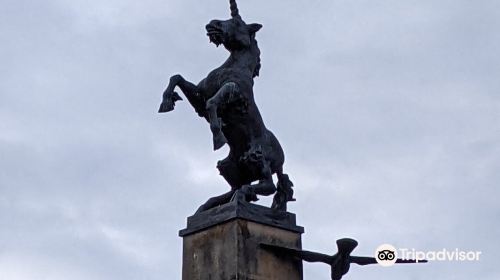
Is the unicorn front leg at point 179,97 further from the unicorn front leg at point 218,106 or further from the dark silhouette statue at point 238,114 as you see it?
the unicorn front leg at point 218,106

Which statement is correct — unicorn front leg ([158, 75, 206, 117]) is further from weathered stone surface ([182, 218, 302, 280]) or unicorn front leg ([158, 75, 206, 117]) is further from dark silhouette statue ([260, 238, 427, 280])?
dark silhouette statue ([260, 238, 427, 280])

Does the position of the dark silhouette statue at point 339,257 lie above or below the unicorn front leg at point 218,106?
below

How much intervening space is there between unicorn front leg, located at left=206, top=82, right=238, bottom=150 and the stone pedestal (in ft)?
2.79

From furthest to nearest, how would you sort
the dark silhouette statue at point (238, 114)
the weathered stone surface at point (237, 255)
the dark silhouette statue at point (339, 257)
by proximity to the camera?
the dark silhouette statue at point (238, 114) < the dark silhouette statue at point (339, 257) < the weathered stone surface at point (237, 255)

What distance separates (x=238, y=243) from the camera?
442 inches

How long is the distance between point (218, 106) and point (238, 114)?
1.30 feet

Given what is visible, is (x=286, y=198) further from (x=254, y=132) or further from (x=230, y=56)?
A: (x=230, y=56)

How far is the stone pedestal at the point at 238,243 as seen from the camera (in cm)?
1122

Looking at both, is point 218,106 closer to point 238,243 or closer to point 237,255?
point 238,243

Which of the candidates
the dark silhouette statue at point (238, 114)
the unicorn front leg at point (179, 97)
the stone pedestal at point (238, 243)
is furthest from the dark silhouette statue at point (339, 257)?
the unicorn front leg at point (179, 97)

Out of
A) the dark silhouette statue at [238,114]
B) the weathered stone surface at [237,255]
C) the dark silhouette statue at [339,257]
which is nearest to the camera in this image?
the weathered stone surface at [237,255]

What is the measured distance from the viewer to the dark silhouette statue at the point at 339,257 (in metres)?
11.4

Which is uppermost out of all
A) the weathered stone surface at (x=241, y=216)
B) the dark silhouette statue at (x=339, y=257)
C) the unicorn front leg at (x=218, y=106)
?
the unicorn front leg at (x=218, y=106)

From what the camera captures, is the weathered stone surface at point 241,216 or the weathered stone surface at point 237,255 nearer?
the weathered stone surface at point 237,255
